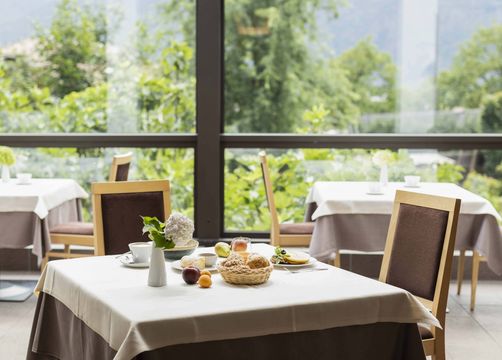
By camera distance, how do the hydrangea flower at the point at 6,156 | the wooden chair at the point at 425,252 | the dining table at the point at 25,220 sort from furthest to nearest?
the hydrangea flower at the point at 6,156, the dining table at the point at 25,220, the wooden chair at the point at 425,252

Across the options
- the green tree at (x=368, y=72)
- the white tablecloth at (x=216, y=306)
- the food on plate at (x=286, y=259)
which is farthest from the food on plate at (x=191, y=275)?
the green tree at (x=368, y=72)

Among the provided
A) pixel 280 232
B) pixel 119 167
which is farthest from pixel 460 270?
pixel 119 167

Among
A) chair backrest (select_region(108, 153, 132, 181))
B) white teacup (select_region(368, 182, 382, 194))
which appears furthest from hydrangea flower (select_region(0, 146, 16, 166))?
white teacup (select_region(368, 182, 382, 194))

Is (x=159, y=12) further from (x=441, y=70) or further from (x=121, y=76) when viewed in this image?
(x=441, y=70)

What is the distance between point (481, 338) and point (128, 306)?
277 cm

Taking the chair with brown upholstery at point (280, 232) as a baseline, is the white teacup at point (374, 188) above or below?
above

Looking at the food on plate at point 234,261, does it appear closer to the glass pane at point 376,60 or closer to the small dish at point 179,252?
the small dish at point 179,252

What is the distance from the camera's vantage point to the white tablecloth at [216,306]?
2629mm

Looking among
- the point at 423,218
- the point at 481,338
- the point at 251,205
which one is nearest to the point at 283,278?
the point at 423,218

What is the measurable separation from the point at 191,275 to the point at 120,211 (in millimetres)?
1105

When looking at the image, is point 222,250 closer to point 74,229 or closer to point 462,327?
point 462,327

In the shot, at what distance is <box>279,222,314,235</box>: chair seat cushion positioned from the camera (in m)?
5.62

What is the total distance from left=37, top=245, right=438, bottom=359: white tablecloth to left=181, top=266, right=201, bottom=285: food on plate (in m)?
0.03

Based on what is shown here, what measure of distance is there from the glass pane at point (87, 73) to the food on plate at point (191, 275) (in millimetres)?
3750
